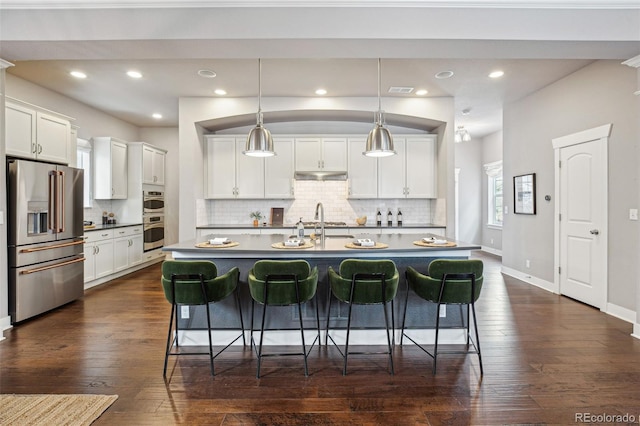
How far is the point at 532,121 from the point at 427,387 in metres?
4.76

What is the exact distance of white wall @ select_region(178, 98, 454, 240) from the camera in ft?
16.9

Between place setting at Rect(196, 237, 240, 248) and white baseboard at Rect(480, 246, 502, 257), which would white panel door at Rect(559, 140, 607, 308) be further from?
place setting at Rect(196, 237, 240, 248)

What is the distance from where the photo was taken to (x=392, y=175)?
18.7ft

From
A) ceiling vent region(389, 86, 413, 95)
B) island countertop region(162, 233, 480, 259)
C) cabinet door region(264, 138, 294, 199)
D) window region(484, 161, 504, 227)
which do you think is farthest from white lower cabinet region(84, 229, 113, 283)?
window region(484, 161, 504, 227)

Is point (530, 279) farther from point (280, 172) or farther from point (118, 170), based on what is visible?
point (118, 170)

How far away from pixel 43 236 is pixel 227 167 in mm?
2677

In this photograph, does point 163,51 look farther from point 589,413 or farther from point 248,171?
point 589,413

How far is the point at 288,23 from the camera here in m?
2.77

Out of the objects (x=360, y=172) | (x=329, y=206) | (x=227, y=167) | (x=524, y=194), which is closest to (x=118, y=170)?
(x=227, y=167)


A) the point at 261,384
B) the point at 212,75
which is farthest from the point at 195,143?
the point at 261,384

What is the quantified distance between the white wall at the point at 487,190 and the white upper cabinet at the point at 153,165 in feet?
25.2

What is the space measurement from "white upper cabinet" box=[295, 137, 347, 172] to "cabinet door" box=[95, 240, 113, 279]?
3.39 m

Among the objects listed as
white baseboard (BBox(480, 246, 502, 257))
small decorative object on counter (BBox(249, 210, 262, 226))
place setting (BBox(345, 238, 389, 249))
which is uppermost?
small decorative object on counter (BBox(249, 210, 262, 226))

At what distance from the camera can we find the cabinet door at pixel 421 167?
5660 mm
